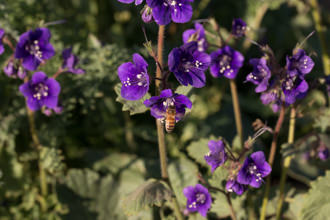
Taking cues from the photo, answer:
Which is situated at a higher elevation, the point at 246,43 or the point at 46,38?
the point at 46,38

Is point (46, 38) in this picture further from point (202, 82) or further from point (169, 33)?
point (169, 33)

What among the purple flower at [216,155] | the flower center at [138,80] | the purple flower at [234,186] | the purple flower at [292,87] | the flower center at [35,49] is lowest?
the purple flower at [234,186]

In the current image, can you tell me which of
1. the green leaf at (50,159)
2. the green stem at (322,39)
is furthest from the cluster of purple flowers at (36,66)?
the green stem at (322,39)

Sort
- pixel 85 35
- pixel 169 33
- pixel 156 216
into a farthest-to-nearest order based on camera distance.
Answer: pixel 169 33 < pixel 85 35 < pixel 156 216

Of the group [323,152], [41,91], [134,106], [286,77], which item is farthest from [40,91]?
[323,152]

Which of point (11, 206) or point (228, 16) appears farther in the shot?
point (228, 16)

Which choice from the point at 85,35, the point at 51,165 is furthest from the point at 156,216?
the point at 85,35

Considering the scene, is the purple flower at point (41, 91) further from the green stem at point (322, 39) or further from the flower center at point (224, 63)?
the green stem at point (322, 39)
